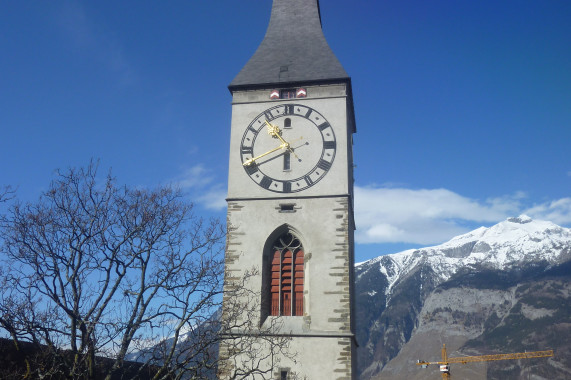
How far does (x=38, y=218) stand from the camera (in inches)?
525

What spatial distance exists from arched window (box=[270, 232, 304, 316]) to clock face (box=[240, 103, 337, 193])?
1688 mm

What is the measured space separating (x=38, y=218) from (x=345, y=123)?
33.7 feet

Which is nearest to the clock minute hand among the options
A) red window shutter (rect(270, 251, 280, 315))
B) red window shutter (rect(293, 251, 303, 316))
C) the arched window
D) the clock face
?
the clock face

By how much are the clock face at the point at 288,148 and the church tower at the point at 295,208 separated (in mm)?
32

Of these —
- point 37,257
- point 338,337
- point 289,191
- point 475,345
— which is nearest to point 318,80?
point 289,191

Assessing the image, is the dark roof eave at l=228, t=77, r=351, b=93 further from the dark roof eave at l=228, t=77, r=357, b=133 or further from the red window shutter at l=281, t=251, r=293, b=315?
the red window shutter at l=281, t=251, r=293, b=315

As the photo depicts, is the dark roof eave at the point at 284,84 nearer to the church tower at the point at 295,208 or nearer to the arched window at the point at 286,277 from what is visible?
the church tower at the point at 295,208

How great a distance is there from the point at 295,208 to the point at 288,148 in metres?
2.05

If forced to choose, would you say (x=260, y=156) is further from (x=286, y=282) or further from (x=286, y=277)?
(x=286, y=282)

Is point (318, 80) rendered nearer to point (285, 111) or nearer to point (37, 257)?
point (285, 111)

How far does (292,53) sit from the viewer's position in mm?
22281

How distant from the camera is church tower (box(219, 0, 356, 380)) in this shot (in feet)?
56.8

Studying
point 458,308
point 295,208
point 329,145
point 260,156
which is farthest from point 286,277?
point 458,308

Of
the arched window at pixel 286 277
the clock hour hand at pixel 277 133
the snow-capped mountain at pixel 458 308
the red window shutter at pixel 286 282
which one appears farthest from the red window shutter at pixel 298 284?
the snow-capped mountain at pixel 458 308
